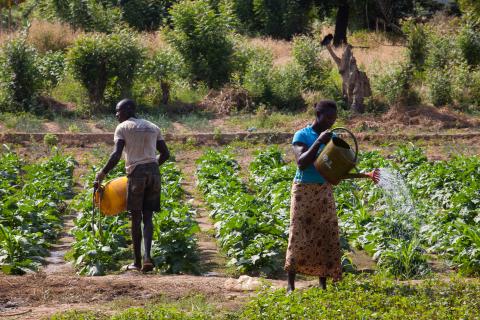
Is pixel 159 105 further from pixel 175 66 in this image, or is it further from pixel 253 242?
pixel 253 242

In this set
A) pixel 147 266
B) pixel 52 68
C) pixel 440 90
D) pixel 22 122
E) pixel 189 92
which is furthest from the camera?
pixel 52 68

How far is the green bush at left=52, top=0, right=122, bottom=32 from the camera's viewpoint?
91.0ft

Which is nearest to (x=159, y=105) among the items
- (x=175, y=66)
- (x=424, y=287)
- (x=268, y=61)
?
(x=175, y=66)

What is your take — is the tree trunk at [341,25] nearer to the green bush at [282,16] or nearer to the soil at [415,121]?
the green bush at [282,16]

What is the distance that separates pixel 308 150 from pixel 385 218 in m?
2.80

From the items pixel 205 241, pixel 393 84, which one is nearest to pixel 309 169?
pixel 205 241

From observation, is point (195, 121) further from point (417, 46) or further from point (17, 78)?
point (417, 46)

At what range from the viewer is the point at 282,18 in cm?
3173

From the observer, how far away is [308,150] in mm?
7062

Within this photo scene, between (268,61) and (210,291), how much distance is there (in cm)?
1545

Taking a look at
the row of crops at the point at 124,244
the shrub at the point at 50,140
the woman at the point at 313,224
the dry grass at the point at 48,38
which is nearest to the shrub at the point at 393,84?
the shrub at the point at 50,140

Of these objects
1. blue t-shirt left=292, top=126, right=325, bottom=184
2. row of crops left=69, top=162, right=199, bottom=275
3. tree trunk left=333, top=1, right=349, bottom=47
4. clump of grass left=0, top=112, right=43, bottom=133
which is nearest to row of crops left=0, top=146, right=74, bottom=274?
row of crops left=69, top=162, right=199, bottom=275

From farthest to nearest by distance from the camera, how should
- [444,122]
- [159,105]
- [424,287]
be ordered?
[159,105] → [444,122] → [424,287]

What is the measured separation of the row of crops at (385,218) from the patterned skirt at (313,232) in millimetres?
1276
